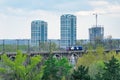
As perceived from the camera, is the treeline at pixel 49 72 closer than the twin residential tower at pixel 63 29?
Yes

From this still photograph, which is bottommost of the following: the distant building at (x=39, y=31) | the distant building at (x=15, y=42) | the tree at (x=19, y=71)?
the tree at (x=19, y=71)

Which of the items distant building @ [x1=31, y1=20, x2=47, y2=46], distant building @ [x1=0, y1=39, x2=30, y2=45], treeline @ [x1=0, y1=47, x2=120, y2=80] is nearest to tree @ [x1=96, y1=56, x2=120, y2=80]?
treeline @ [x1=0, y1=47, x2=120, y2=80]

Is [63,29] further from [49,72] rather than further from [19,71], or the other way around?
[19,71]

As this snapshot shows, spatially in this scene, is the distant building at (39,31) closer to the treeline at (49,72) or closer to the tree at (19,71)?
the treeline at (49,72)

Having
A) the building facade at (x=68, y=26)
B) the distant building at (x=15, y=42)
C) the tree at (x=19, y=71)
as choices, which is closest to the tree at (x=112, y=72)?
the tree at (x=19, y=71)

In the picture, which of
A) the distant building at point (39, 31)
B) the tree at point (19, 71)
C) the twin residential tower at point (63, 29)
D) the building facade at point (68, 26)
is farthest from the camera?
the building facade at point (68, 26)

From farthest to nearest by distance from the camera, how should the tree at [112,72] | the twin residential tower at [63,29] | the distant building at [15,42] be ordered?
the twin residential tower at [63,29] → the distant building at [15,42] → the tree at [112,72]

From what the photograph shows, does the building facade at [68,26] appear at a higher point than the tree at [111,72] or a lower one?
higher

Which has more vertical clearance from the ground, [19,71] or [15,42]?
[15,42]

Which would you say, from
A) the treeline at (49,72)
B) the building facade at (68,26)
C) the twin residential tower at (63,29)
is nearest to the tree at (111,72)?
the treeline at (49,72)

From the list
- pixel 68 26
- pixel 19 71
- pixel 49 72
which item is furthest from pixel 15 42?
pixel 68 26

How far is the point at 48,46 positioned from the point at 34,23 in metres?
68.4

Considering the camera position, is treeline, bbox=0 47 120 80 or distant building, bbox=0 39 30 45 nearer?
treeline, bbox=0 47 120 80

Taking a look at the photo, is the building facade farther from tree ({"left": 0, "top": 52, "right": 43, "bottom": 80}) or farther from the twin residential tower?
tree ({"left": 0, "top": 52, "right": 43, "bottom": 80})
